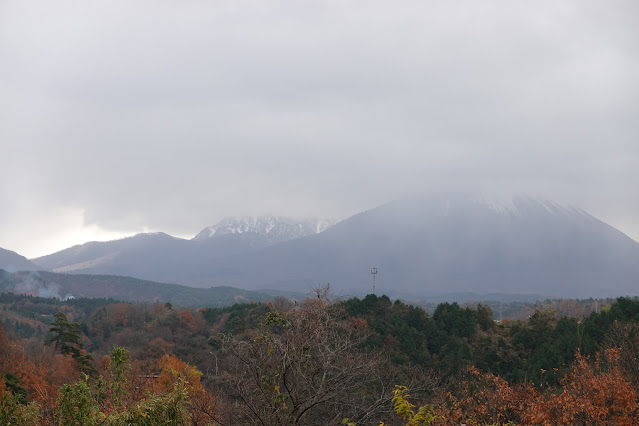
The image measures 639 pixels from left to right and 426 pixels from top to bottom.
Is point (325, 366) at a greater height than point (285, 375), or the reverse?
point (325, 366)

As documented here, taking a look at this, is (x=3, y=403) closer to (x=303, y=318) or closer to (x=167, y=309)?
(x=303, y=318)

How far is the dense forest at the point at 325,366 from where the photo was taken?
349 inches

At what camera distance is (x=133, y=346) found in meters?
63.4

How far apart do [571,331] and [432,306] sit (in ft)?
337

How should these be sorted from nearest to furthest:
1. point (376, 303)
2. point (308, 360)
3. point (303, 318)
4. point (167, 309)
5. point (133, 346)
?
point (308, 360) < point (303, 318) < point (376, 303) < point (133, 346) < point (167, 309)

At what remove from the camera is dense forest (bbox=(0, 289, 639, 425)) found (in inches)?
349

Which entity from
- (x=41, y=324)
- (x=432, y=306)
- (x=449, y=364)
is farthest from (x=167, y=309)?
(x=432, y=306)

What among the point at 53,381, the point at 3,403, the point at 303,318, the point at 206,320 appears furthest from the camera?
the point at 206,320

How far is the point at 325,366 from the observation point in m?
9.00

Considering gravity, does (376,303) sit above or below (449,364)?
above

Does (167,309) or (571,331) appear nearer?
(571,331)

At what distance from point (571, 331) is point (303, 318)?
3822 centimetres

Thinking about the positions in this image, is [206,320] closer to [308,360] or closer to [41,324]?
[41,324]

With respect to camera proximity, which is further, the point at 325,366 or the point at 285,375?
the point at 285,375
